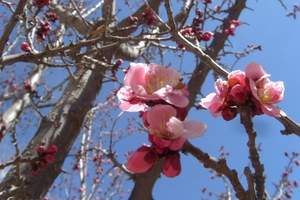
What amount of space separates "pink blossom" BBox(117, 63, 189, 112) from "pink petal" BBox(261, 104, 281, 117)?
0.19 meters

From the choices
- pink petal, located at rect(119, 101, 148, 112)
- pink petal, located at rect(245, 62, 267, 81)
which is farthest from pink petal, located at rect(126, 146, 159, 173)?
pink petal, located at rect(245, 62, 267, 81)

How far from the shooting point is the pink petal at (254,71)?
1088 mm

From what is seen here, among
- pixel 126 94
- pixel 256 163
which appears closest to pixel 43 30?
pixel 126 94

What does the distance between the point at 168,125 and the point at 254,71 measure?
275 mm

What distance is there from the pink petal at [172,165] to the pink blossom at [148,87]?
0.13 meters

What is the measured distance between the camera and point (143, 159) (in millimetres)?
1012

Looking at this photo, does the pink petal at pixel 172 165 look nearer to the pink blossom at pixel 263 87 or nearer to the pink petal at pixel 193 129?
the pink petal at pixel 193 129

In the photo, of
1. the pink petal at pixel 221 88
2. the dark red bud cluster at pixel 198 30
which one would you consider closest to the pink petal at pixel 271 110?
the pink petal at pixel 221 88

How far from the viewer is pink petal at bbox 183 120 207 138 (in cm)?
101

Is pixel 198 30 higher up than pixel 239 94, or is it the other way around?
pixel 239 94

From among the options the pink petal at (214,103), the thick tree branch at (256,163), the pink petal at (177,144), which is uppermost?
the pink petal at (214,103)

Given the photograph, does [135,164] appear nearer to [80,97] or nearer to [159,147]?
[159,147]

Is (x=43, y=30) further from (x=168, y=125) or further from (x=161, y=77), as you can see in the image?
(x=168, y=125)

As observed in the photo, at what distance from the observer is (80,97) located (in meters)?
3.79
